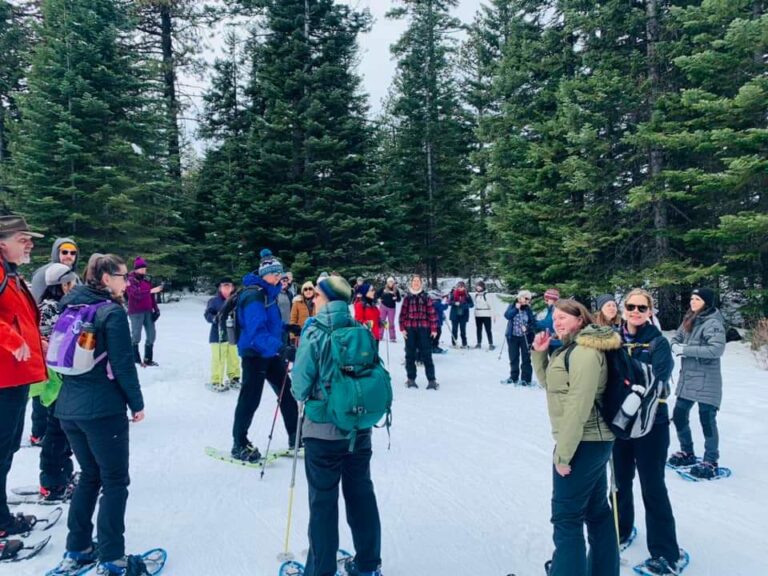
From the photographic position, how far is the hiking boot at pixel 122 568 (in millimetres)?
3246

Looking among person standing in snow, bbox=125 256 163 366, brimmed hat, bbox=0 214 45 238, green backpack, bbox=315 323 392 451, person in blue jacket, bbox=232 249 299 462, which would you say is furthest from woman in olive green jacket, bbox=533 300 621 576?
person standing in snow, bbox=125 256 163 366

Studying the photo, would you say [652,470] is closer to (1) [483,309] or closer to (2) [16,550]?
(2) [16,550]

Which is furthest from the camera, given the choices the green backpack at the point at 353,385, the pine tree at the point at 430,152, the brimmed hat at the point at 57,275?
the pine tree at the point at 430,152

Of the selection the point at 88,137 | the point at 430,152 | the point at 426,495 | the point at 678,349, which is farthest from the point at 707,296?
the point at 430,152

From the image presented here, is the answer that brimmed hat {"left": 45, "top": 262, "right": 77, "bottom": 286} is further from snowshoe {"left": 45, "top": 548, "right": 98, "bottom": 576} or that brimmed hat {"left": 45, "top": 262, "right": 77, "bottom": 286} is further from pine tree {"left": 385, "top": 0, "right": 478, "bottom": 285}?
pine tree {"left": 385, "top": 0, "right": 478, "bottom": 285}

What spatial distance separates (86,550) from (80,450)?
27.4 inches

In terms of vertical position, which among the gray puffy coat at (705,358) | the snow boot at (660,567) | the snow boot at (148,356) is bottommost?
the snow boot at (660,567)

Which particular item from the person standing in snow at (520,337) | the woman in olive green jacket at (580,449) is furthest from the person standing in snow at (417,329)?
the woman in olive green jacket at (580,449)

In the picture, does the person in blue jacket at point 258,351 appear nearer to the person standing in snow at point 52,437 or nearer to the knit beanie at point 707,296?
the person standing in snow at point 52,437

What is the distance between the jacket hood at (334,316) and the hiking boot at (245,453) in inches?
115

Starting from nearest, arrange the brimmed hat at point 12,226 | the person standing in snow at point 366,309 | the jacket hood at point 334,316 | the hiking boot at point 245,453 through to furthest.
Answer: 1. the jacket hood at point 334,316
2. the brimmed hat at point 12,226
3. the hiking boot at point 245,453
4. the person standing in snow at point 366,309

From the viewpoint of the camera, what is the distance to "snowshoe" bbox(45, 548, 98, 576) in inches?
131

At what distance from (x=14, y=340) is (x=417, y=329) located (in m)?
7.09

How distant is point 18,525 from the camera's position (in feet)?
12.5
